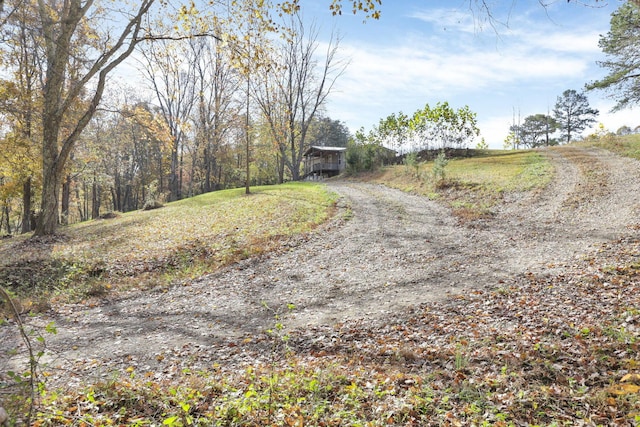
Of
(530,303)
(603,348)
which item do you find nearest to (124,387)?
(603,348)

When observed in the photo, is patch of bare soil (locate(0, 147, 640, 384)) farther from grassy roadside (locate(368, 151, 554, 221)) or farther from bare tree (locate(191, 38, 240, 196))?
bare tree (locate(191, 38, 240, 196))

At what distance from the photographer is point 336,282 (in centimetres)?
891

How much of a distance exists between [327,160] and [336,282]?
38194mm

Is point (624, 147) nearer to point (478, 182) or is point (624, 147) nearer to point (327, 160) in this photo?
point (478, 182)

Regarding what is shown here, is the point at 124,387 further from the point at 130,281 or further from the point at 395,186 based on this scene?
the point at 395,186

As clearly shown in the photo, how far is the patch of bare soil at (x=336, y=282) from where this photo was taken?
19.5 ft

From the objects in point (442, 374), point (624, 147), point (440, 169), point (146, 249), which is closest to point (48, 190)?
point (146, 249)

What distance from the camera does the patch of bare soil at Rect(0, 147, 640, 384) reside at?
595 centimetres

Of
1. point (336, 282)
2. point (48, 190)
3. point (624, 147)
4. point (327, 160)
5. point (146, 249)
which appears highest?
point (327, 160)

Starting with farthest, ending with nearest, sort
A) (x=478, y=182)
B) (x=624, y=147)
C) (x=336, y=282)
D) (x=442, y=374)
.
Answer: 1. (x=624, y=147)
2. (x=478, y=182)
3. (x=336, y=282)
4. (x=442, y=374)

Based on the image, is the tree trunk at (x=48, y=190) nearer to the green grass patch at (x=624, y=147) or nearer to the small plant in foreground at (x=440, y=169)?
the small plant in foreground at (x=440, y=169)

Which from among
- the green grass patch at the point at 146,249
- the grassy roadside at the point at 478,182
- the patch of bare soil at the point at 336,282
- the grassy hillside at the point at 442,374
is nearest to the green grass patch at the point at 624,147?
the grassy roadside at the point at 478,182

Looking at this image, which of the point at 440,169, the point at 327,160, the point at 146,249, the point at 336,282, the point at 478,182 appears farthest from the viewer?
the point at 327,160

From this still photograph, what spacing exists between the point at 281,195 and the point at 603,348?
787 inches
